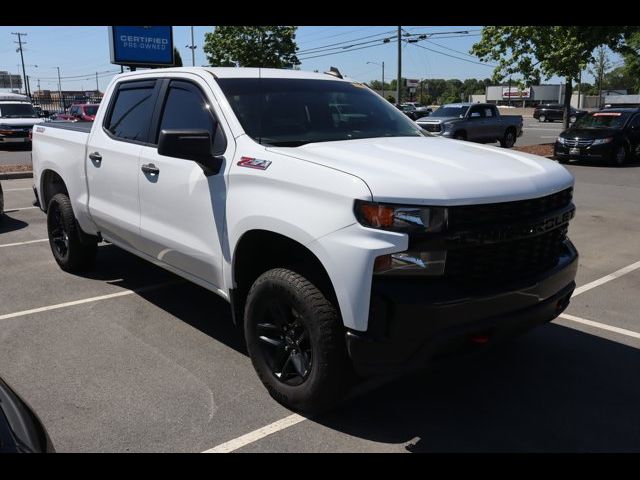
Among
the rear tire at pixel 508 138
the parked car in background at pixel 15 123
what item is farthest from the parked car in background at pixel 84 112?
the rear tire at pixel 508 138

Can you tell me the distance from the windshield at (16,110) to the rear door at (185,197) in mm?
21677

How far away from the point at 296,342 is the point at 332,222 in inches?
31.1

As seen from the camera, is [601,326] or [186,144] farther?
[601,326]

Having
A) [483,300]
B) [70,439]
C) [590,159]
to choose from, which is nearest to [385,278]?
[483,300]

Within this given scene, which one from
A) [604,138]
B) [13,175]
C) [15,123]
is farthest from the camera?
[15,123]

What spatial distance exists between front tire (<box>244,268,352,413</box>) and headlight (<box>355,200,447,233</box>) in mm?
529

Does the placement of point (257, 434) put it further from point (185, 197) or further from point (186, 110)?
point (186, 110)

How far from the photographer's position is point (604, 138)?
16734 mm

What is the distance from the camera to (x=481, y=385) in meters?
3.79

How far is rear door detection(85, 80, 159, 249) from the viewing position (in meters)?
4.63

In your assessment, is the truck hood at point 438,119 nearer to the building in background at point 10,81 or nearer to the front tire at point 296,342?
the front tire at point 296,342

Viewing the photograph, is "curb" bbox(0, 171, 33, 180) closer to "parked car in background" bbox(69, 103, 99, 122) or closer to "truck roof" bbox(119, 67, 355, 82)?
"parked car in background" bbox(69, 103, 99, 122)

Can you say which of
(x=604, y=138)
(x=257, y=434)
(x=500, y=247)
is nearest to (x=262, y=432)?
(x=257, y=434)
